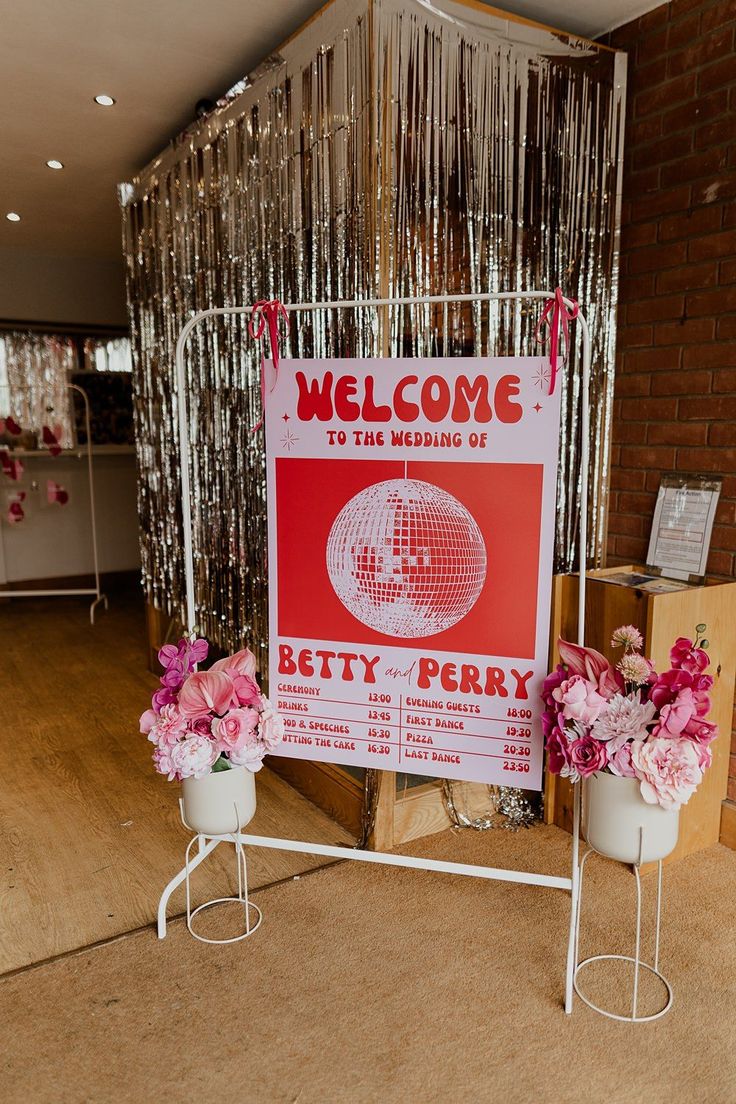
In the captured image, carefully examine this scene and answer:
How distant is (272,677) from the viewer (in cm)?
202

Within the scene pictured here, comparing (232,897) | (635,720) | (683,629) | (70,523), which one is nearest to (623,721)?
(635,720)

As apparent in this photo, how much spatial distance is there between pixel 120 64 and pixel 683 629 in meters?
2.65

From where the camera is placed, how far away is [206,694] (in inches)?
72.2

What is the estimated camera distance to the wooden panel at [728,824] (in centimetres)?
238

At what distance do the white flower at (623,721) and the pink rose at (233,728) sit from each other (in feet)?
2.59

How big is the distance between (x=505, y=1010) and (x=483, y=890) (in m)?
0.46

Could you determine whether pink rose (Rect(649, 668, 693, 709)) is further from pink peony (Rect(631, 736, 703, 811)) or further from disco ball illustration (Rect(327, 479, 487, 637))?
disco ball illustration (Rect(327, 479, 487, 637))

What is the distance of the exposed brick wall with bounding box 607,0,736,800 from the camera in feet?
7.42

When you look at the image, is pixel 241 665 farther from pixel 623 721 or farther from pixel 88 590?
pixel 88 590

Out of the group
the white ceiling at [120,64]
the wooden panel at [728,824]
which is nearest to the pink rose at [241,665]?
the wooden panel at [728,824]

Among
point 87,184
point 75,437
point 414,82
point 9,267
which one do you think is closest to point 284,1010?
point 414,82

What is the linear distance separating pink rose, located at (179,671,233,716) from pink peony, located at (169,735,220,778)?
0.22ft

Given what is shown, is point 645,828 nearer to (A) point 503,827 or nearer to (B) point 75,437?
(A) point 503,827

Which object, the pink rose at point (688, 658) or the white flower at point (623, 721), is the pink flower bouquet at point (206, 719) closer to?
the white flower at point (623, 721)
